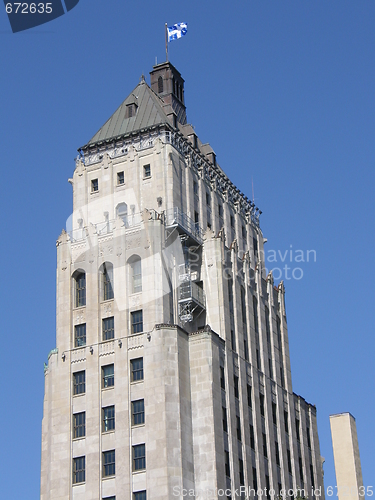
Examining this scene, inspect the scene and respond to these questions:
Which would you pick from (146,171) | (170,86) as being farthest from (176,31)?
(146,171)

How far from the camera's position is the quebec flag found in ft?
385

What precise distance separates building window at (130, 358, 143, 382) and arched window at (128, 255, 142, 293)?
293 inches

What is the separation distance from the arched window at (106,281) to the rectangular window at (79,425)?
12.1m

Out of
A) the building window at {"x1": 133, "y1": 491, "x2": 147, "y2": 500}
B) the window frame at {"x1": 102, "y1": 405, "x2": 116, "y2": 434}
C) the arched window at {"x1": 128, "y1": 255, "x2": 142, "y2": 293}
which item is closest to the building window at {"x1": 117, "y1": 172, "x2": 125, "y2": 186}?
the arched window at {"x1": 128, "y1": 255, "x2": 142, "y2": 293}

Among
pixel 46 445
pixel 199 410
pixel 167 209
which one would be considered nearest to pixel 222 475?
pixel 199 410

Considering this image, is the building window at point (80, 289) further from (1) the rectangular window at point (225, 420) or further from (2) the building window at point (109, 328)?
(1) the rectangular window at point (225, 420)

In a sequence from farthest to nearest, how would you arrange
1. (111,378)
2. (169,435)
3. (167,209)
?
(167,209), (111,378), (169,435)

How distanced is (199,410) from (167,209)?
2193cm

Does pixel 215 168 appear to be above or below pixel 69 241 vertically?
above

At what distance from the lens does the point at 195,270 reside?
99.7 m

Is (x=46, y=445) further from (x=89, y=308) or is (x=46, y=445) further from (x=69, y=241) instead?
(x=69, y=241)

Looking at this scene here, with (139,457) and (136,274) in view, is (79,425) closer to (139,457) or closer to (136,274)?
(139,457)

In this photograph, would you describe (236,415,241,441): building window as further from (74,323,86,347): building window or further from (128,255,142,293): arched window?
(74,323,86,347): building window

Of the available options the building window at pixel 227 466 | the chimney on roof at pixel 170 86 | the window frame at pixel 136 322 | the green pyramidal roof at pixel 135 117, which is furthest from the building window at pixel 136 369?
the chimney on roof at pixel 170 86
